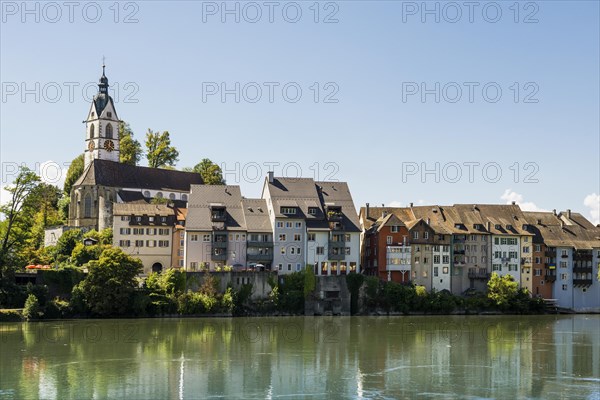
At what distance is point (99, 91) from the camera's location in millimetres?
117125

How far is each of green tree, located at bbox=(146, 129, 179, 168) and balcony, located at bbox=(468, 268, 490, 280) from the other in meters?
46.5

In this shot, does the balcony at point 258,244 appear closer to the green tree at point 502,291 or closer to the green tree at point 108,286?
the green tree at point 108,286

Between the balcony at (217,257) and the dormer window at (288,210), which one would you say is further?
the dormer window at (288,210)

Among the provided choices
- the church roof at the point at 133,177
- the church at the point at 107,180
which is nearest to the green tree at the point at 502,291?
the church at the point at 107,180

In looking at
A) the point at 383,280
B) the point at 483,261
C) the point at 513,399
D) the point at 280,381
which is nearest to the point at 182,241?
the point at 383,280

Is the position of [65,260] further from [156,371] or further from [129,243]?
[156,371]

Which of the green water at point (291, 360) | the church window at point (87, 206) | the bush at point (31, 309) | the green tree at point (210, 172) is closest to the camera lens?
the green water at point (291, 360)

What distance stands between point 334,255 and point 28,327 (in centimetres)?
3224

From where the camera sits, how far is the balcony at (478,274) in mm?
93312

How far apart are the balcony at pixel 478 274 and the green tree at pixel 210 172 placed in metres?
36.5

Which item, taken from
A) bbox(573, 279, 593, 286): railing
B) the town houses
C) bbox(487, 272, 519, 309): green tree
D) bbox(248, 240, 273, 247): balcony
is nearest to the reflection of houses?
the town houses

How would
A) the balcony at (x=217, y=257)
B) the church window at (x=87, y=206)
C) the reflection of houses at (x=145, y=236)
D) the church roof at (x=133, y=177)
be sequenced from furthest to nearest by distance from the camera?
the church roof at (x=133, y=177), the church window at (x=87, y=206), the reflection of houses at (x=145, y=236), the balcony at (x=217, y=257)

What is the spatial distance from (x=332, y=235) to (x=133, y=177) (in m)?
30.9

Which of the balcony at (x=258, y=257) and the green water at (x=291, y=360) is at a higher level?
the balcony at (x=258, y=257)
